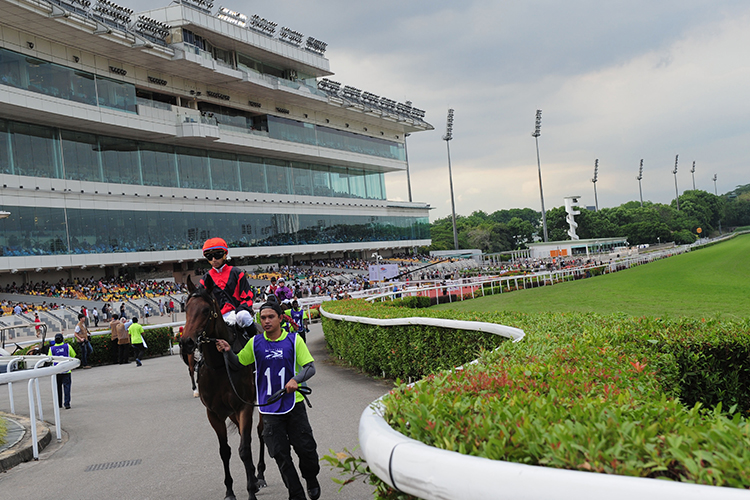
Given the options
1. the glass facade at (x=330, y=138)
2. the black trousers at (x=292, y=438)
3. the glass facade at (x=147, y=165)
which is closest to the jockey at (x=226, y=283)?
the black trousers at (x=292, y=438)

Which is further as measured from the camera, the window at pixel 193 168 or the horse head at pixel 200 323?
the window at pixel 193 168

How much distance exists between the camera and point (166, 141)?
4478cm

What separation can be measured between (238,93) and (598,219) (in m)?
73.5

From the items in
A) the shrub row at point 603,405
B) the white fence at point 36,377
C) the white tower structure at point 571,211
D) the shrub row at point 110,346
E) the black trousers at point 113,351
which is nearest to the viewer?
the shrub row at point 603,405

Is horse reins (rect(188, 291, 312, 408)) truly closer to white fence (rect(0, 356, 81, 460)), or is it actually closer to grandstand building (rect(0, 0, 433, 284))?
white fence (rect(0, 356, 81, 460))

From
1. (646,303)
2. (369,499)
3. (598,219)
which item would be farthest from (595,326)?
(598,219)

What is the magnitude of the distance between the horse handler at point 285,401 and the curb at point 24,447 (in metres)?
3.98

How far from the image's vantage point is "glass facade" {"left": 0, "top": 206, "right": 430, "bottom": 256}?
35656mm

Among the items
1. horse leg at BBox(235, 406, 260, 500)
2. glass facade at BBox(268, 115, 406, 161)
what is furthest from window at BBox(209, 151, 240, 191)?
horse leg at BBox(235, 406, 260, 500)

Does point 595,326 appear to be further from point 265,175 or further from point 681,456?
point 265,175

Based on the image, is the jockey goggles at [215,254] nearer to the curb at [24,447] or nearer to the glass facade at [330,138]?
the curb at [24,447]

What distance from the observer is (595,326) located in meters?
6.36

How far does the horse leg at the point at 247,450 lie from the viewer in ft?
16.8

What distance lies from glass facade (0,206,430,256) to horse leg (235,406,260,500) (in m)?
35.2
